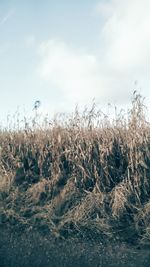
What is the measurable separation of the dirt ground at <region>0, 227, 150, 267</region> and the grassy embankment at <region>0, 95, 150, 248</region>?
41 cm

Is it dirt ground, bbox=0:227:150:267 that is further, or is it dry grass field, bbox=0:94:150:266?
dry grass field, bbox=0:94:150:266

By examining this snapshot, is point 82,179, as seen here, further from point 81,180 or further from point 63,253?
point 63,253

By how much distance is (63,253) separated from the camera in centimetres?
584

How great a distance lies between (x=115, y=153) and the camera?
7.37m

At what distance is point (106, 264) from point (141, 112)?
353 centimetres

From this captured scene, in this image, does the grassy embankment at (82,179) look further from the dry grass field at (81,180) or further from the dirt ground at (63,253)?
the dirt ground at (63,253)

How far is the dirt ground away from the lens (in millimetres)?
5562

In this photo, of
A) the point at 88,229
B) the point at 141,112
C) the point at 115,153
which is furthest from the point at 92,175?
the point at 141,112

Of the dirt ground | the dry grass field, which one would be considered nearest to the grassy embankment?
the dry grass field

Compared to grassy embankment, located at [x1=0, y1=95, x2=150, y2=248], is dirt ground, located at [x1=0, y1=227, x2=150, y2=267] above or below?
below

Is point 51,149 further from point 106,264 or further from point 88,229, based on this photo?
point 106,264

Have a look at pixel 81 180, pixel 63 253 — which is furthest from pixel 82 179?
pixel 63 253

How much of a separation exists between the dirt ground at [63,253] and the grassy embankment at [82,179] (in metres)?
0.41

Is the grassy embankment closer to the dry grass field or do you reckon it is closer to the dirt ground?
the dry grass field
